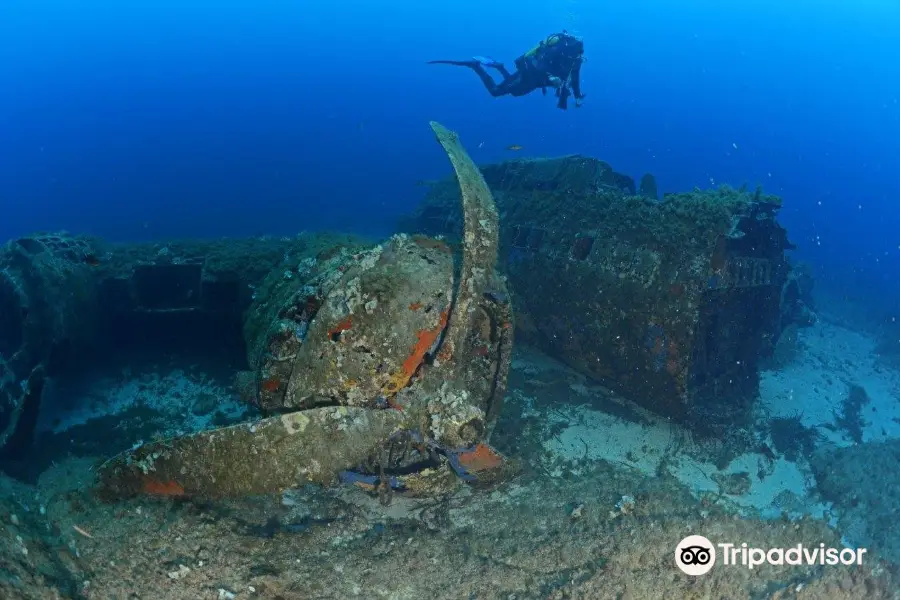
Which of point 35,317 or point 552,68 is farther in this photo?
point 552,68

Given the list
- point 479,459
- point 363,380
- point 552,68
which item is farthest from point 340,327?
point 552,68

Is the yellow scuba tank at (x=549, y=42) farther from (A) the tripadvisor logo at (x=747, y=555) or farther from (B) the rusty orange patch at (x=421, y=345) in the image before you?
(A) the tripadvisor logo at (x=747, y=555)

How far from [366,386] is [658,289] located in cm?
418

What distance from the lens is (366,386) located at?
14.5 feet

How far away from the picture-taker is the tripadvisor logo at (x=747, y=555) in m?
Answer: 4.71

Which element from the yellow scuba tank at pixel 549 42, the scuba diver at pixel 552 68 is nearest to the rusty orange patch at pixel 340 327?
the scuba diver at pixel 552 68

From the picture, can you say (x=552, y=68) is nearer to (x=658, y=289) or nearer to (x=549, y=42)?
(x=549, y=42)

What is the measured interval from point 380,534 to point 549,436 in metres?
2.85

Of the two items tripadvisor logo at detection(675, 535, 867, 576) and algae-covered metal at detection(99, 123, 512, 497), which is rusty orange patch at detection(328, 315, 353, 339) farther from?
tripadvisor logo at detection(675, 535, 867, 576)

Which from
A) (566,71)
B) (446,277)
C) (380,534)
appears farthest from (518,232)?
(566,71)

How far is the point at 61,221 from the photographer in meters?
25.2

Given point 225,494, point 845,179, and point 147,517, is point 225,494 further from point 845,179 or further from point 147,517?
point 845,179

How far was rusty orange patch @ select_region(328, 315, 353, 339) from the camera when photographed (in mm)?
4277

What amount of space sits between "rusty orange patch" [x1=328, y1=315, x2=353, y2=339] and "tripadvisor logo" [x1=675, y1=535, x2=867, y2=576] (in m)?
3.68
